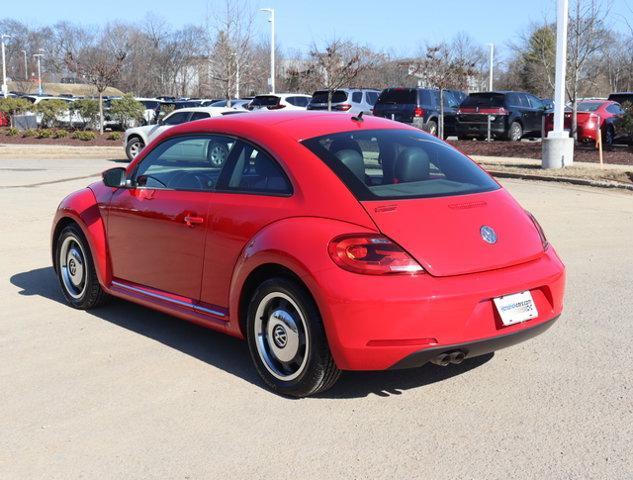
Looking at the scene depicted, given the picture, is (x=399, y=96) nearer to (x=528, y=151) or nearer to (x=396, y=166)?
(x=528, y=151)

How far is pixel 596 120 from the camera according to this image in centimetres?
2292

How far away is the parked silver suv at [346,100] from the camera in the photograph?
26969mm

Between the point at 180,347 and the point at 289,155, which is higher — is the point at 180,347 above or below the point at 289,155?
below

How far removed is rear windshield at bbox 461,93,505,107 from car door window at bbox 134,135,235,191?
21.1m

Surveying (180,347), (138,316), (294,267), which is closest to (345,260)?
(294,267)

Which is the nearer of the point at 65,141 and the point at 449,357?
the point at 449,357

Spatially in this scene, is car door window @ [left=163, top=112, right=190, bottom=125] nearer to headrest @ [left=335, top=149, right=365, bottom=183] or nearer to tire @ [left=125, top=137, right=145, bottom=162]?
tire @ [left=125, top=137, right=145, bottom=162]

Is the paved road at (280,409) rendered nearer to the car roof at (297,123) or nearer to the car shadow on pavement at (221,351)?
the car shadow on pavement at (221,351)

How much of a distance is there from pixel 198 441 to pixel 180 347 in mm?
1585

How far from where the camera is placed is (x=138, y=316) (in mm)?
6293

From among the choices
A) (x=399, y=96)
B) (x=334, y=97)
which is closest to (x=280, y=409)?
(x=399, y=96)

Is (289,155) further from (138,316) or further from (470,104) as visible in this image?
(470,104)

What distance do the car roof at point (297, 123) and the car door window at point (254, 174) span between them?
0.58ft

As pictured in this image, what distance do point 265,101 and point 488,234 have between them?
2440 cm
